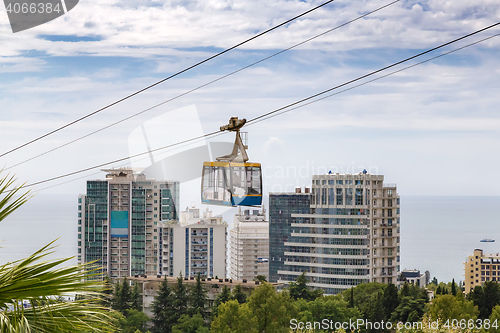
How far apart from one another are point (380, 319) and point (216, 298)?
7.91m

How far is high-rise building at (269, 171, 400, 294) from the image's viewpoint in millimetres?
42594

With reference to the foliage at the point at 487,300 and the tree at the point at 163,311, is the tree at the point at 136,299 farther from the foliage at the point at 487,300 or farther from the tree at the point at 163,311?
the foliage at the point at 487,300

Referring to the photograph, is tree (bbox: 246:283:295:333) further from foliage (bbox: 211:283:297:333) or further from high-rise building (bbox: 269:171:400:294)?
high-rise building (bbox: 269:171:400:294)

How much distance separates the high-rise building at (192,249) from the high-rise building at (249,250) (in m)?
19.6

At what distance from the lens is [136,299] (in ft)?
88.9

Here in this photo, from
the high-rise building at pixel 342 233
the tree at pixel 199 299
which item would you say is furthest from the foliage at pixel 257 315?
the high-rise building at pixel 342 233

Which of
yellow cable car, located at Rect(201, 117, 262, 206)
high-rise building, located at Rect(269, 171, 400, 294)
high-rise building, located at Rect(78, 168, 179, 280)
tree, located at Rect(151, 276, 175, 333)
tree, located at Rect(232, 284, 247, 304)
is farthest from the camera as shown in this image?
high-rise building, located at Rect(78, 168, 179, 280)

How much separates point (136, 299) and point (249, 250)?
39929mm

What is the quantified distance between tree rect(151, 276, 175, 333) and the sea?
979 inches

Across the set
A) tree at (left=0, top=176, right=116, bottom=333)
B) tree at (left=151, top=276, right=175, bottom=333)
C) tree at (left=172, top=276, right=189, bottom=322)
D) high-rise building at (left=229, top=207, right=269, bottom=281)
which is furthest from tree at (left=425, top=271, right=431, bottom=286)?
tree at (left=0, top=176, right=116, bottom=333)

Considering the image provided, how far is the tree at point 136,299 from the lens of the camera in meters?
26.8

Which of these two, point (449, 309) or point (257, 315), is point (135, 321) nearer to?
point (257, 315)

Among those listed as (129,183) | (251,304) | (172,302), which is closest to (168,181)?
(129,183)

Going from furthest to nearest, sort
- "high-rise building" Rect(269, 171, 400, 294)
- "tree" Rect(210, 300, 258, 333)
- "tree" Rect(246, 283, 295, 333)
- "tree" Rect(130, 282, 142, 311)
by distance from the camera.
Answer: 1. "high-rise building" Rect(269, 171, 400, 294)
2. "tree" Rect(130, 282, 142, 311)
3. "tree" Rect(246, 283, 295, 333)
4. "tree" Rect(210, 300, 258, 333)
